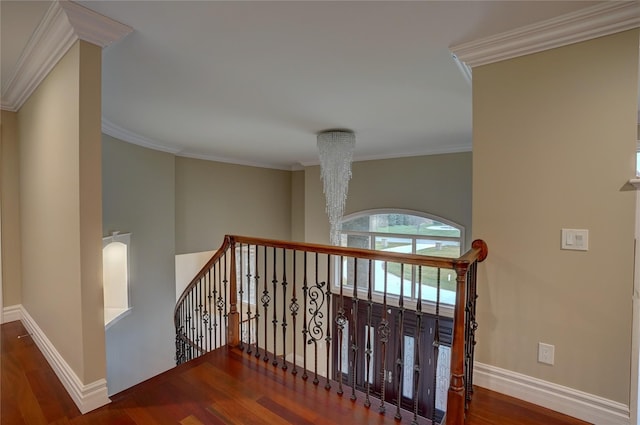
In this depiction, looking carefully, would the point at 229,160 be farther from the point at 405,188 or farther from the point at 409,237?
the point at 409,237

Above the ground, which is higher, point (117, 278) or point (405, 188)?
point (405, 188)

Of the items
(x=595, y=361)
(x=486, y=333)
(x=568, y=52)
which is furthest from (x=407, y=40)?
(x=595, y=361)

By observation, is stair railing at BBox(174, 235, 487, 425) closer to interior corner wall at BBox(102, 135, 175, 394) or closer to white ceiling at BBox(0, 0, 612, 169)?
interior corner wall at BBox(102, 135, 175, 394)

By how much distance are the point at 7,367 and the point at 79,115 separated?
1989 mm

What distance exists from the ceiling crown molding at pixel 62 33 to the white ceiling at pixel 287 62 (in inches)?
2.2

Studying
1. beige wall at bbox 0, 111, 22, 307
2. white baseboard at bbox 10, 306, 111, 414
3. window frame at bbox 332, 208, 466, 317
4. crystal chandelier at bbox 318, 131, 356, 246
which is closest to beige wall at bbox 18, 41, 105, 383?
white baseboard at bbox 10, 306, 111, 414

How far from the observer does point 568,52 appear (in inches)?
70.4

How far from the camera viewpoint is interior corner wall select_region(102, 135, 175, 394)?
13.4 ft

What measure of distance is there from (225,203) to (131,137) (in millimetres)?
2232

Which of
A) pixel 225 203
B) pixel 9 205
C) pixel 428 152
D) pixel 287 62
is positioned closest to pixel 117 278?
pixel 9 205

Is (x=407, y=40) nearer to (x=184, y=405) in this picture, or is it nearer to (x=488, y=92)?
(x=488, y=92)

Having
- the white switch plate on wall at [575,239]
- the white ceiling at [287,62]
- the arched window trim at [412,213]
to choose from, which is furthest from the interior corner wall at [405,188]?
the white switch plate on wall at [575,239]

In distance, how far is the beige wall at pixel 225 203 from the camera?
18.4 feet

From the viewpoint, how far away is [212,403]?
1987 mm
